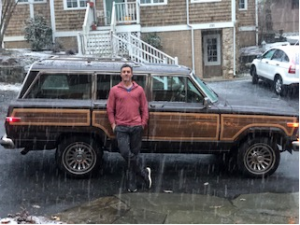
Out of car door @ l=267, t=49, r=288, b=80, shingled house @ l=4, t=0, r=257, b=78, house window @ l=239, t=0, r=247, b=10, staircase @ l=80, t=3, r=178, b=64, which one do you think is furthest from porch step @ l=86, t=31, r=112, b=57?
house window @ l=239, t=0, r=247, b=10

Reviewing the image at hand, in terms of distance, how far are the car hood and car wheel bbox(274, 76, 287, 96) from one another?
798 centimetres

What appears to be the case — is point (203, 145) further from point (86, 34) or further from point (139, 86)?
point (86, 34)

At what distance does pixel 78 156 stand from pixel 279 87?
989cm

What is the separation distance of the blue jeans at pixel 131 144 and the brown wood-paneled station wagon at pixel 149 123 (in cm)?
44

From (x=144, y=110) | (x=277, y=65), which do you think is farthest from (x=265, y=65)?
(x=144, y=110)

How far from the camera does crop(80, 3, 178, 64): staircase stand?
17.8 m

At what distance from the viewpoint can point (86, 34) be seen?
18469 millimetres

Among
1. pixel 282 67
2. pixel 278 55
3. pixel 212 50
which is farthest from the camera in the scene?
pixel 212 50

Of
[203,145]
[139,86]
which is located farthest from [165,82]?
[203,145]

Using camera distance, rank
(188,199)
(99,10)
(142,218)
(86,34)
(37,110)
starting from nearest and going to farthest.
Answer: (142,218) < (188,199) < (37,110) < (86,34) < (99,10)

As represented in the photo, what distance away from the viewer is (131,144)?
20.9ft

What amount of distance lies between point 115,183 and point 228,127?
1.83m

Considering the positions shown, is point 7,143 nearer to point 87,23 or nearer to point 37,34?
point 87,23

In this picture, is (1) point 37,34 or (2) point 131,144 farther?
(1) point 37,34
